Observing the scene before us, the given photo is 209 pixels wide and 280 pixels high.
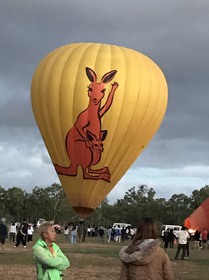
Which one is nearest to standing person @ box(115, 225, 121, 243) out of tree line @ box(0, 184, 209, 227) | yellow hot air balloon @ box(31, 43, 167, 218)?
yellow hot air balloon @ box(31, 43, 167, 218)

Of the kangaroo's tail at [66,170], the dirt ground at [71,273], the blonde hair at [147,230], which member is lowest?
the dirt ground at [71,273]

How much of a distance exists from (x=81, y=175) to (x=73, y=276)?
5876 mm

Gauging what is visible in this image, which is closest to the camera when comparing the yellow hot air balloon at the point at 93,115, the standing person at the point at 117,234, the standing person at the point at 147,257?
the standing person at the point at 147,257

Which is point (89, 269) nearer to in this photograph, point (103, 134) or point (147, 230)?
point (103, 134)

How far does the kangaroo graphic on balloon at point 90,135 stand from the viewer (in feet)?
62.1

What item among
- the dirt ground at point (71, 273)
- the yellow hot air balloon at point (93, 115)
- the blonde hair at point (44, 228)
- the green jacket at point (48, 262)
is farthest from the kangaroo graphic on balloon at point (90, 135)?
the green jacket at point (48, 262)

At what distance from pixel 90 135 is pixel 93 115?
684 mm

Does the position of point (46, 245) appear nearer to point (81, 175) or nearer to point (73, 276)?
point (73, 276)

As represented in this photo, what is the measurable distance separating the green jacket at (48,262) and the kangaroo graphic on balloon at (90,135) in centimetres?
1320

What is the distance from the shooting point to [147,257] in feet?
16.2

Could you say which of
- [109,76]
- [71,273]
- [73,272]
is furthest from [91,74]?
[71,273]

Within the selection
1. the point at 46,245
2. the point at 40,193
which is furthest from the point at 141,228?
the point at 40,193

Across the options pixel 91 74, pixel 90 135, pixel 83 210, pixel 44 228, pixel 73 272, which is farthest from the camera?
pixel 83 210

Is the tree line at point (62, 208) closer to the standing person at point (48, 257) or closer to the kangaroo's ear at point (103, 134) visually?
the kangaroo's ear at point (103, 134)
